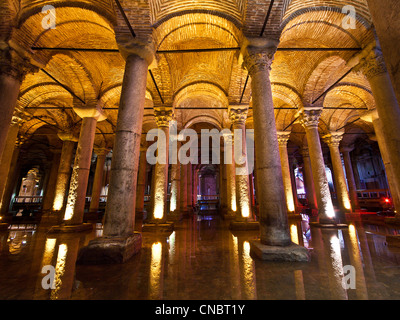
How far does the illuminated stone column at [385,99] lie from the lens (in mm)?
4719

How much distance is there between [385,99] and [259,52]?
3.77m

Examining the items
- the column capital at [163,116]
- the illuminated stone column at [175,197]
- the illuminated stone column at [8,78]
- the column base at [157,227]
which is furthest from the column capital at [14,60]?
the illuminated stone column at [175,197]

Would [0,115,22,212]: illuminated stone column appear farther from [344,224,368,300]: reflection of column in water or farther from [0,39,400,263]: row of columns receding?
[344,224,368,300]: reflection of column in water

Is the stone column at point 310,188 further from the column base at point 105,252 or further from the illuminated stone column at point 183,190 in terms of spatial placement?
the column base at point 105,252

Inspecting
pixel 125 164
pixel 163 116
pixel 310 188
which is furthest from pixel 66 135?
pixel 310 188

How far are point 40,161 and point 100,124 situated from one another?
16.9 meters

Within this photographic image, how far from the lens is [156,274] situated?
276 centimetres

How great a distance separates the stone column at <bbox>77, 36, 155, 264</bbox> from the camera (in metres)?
3.37

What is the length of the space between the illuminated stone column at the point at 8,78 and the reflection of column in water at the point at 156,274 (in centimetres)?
465

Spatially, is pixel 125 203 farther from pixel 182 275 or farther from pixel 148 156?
pixel 148 156

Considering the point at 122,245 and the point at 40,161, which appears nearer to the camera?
the point at 122,245
